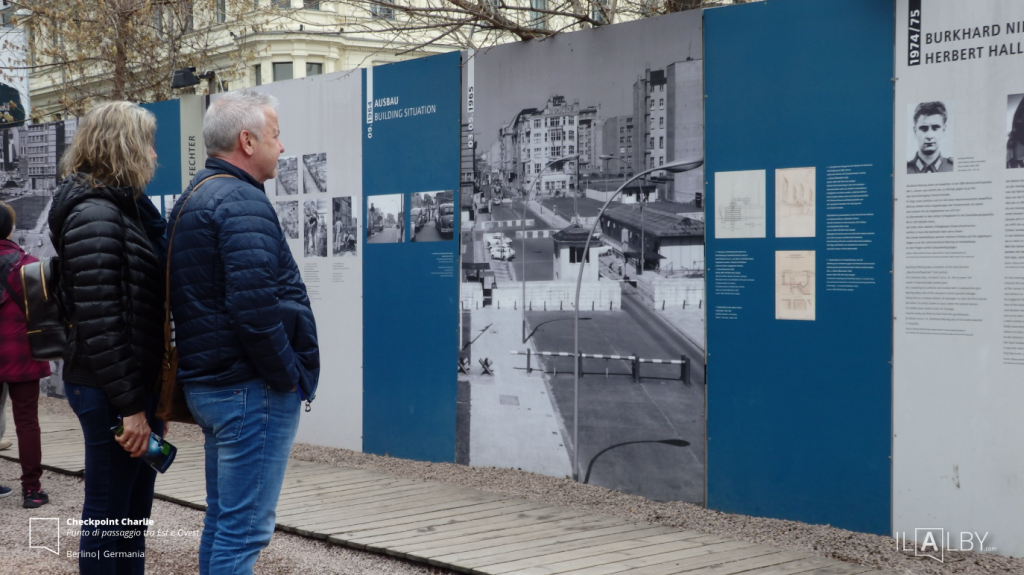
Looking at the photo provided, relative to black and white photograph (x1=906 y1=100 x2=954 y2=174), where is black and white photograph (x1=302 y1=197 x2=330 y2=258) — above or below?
below

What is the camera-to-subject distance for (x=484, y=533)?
4.94 m

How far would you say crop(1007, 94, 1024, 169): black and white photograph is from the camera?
4328mm

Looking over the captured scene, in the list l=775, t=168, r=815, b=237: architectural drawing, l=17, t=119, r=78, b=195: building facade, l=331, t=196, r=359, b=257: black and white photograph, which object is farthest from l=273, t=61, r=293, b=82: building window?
l=775, t=168, r=815, b=237: architectural drawing

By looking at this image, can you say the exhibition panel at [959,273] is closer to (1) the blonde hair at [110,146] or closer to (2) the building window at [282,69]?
(1) the blonde hair at [110,146]

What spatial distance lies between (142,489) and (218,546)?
0.64m

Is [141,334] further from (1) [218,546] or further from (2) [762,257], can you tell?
(2) [762,257]

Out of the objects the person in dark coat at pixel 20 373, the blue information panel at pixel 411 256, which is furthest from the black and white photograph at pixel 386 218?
the person in dark coat at pixel 20 373

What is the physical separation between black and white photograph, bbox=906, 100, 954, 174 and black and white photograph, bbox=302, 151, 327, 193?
4.66 meters

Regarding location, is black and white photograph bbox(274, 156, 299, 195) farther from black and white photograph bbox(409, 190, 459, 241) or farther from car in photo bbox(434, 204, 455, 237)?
car in photo bbox(434, 204, 455, 237)

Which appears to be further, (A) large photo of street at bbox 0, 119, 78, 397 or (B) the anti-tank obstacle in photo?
(A) large photo of street at bbox 0, 119, 78, 397

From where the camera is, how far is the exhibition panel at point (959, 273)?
171 inches

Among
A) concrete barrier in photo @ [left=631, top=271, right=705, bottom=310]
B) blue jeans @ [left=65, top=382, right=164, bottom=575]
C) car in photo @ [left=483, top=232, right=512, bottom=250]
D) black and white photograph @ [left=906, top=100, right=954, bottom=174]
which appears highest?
black and white photograph @ [left=906, top=100, right=954, bottom=174]

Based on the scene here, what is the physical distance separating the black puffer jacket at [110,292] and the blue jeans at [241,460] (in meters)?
0.25

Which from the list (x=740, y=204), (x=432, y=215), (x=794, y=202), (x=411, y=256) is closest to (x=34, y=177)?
(x=411, y=256)
